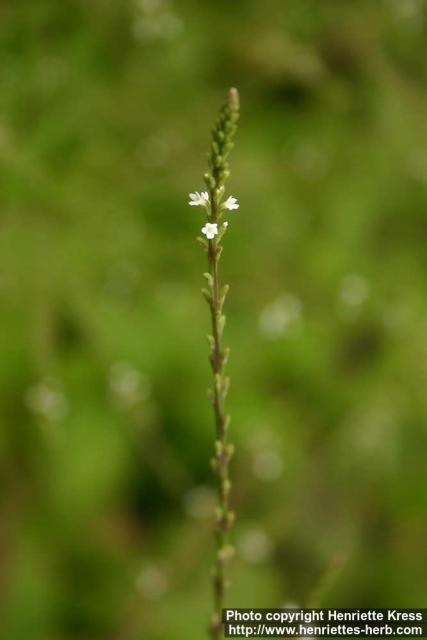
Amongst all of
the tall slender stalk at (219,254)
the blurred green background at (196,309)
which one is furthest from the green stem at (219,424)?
the blurred green background at (196,309)

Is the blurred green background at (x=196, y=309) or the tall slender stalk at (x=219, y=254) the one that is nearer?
the tall slender stalk at (x=219, y=254)

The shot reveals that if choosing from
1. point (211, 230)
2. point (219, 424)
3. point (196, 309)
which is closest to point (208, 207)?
point (211, 230)

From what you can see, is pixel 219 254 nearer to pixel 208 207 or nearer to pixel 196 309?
pixel 208 207

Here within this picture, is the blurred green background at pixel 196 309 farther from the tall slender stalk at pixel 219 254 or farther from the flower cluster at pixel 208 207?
the flower cluster at pixel 208 207

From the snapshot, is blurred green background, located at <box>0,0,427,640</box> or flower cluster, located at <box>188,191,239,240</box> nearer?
flower cluster, located at <box>188,191,239,240</box>

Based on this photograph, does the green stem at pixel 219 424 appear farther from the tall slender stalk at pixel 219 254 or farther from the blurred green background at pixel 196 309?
the blurred green background at pixel 196 309

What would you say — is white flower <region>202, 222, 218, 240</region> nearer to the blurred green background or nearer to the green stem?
the green stem

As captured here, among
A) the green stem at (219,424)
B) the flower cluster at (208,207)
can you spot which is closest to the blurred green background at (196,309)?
the green stem at (219,424)

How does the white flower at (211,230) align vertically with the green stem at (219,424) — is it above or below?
above

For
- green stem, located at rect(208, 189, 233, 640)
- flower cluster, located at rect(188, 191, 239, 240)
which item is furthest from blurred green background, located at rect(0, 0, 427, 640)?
flower cluster, located at rect(188, 191, 239, 240)
